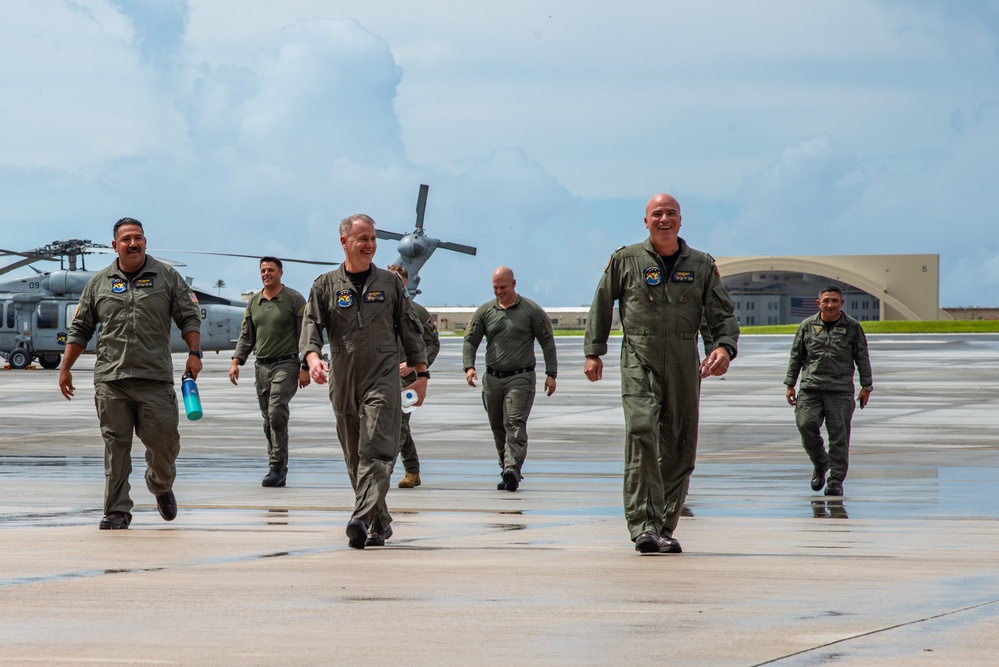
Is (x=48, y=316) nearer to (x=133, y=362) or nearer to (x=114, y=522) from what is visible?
(x=133, y=362)

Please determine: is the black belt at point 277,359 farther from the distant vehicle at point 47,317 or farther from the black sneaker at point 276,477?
the distant vehicle at point 47,317

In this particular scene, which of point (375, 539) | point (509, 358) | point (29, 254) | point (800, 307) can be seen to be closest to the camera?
point (375, 539)

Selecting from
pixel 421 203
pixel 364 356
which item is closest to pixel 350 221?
pixel 364 356

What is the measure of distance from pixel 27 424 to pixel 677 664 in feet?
58.0

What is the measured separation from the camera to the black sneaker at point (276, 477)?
12.6 meters

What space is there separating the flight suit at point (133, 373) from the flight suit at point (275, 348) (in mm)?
3357

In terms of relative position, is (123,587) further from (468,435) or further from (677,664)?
(468,435)

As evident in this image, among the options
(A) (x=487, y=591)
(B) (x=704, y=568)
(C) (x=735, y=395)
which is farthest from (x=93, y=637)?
(C) (x=735, y=395)

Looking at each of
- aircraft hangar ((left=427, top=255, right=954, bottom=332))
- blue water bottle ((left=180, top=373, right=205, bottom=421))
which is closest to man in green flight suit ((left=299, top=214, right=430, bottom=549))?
blue water bottle ((left=180, top=373, right=205, bottom=421))

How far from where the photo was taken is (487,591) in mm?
6543

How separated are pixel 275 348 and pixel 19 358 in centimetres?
3102

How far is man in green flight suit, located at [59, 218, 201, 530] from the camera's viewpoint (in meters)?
9.36

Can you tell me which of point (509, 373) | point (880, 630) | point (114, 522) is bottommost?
point (114, 522)

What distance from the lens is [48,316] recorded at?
135ft
